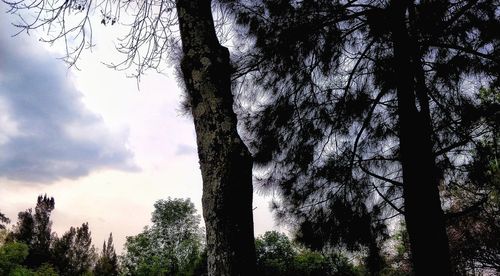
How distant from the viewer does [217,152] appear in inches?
57.0

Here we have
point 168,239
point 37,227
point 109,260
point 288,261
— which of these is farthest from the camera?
point 109,260

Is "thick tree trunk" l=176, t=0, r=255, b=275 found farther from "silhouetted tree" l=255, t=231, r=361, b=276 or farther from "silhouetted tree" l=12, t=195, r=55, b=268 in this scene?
"silhouetted tree" l=12, t=195, r=55, b=268

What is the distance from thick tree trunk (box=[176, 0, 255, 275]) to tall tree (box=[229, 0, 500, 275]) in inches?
83.6

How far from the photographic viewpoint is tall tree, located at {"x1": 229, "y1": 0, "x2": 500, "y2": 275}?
3.22 meters

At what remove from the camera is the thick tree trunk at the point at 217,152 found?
134 centimetres

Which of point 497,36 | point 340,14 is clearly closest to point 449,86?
point 497,36

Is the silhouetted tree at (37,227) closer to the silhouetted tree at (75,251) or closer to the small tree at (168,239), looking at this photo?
the silhouetted tree at (75,251)

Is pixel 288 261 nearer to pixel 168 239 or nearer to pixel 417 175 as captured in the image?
pixel 417 175

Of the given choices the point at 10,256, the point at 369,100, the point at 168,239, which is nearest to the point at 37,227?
the point at 168,239

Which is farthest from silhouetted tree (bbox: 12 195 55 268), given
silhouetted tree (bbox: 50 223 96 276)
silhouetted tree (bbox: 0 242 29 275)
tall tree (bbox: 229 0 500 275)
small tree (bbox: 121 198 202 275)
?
tall tree (bbox: 229 0 500 275)

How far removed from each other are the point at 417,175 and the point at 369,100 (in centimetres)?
110

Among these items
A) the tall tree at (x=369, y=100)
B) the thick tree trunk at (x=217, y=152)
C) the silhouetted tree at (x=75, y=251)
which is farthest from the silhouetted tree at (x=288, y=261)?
the silhouetted tree at (x=75, y=251)

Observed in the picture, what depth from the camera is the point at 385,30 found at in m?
3.37

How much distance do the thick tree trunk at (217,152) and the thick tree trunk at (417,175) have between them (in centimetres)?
212
